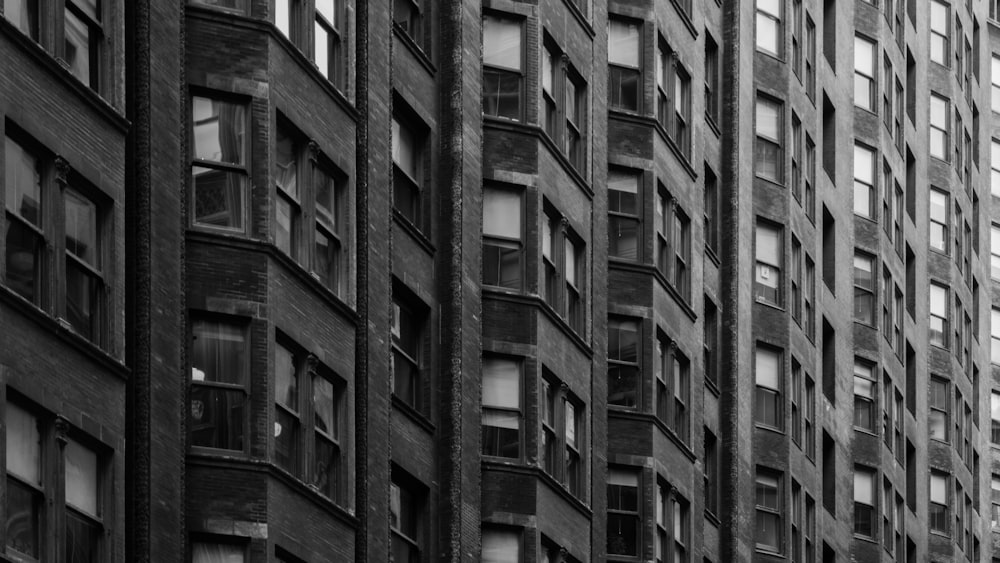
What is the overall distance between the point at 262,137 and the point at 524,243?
10.8m

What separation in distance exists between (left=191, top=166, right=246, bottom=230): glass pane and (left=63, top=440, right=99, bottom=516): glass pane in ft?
16.4

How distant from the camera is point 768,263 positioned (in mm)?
64062

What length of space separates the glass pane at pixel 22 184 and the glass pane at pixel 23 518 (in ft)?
9.49

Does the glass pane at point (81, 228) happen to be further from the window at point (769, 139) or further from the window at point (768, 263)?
the window at point (769, 139)

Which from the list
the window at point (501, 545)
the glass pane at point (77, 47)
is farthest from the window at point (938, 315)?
the glass pane at point (77, 47)

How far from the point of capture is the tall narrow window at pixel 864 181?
2918 inches

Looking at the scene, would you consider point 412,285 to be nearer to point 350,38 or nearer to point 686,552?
point 350,38

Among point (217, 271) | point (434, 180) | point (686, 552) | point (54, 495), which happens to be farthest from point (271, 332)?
point (686, 552)

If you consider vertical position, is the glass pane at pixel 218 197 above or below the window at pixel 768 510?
above

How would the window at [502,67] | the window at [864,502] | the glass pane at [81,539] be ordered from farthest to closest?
1. the window at [864,502]
2. the window at [502,67]
3. the glass pane at [81,539]

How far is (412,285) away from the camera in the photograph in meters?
42.3

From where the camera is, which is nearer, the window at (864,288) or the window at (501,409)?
the window at (501,409)

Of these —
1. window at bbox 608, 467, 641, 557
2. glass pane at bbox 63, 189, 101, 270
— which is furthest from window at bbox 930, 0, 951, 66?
glass pane at bbox 63, 189, 101, 270

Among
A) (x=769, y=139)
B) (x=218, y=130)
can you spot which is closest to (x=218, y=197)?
(x=218, y=130)
